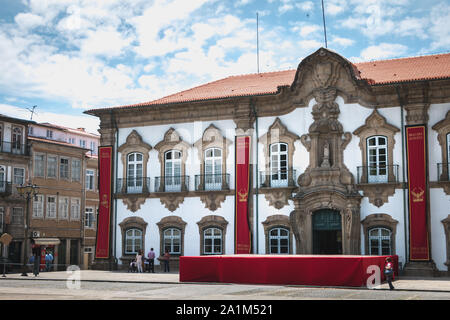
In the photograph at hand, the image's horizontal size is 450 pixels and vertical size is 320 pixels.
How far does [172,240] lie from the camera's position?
33031 millimetres

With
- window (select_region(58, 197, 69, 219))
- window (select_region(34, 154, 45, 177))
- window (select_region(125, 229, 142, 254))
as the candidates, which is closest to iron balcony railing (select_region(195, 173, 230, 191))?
window (select_region(125, 229, 142, 254))

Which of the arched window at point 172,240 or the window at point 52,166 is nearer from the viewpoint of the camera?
the arched window at point 172,240

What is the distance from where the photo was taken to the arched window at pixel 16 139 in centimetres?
4431

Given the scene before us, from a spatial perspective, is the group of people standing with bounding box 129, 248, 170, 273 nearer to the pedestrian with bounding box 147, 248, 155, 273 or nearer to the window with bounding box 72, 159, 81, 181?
the pedestrian with bounding box 147, 248, 155, 273

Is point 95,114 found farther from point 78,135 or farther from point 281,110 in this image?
point 78,135

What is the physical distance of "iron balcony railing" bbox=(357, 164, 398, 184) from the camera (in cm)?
2883

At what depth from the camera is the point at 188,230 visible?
32594 millimetres

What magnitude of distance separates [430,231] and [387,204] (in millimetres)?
2144

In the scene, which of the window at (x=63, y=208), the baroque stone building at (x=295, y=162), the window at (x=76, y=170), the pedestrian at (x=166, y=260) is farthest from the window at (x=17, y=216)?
the pedestrian at (x=166, y=260)

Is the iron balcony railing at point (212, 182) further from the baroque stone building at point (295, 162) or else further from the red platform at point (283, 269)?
the red platform at point (283, 269)

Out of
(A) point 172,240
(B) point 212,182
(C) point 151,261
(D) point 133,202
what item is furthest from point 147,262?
(B) point 212,182
